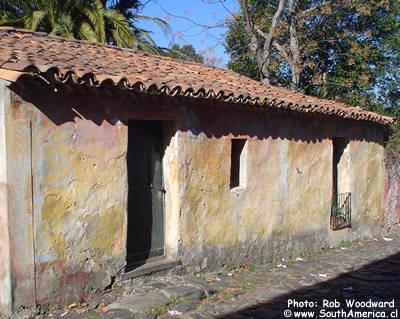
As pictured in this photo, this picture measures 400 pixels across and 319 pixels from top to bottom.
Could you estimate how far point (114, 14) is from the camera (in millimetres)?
11953

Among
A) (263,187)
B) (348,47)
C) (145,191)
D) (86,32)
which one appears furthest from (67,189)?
A: (348,47)

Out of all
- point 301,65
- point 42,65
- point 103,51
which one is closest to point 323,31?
point 301,65

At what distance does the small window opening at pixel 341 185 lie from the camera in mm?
9820

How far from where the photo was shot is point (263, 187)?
298 inches

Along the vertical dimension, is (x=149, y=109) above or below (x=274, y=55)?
below

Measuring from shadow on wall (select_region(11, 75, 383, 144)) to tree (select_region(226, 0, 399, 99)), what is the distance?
5909 mm

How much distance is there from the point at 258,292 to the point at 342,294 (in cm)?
123

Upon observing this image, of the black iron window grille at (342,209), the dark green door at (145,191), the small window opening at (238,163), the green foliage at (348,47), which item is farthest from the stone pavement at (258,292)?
the green foliage at (348,47)

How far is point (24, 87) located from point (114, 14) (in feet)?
26.9

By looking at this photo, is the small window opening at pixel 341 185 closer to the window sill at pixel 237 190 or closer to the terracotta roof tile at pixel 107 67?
the terracotta roof tile at pixel 107 67

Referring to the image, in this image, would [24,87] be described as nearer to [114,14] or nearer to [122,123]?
[122,123]

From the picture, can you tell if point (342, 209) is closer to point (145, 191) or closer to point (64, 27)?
point (145, 191)

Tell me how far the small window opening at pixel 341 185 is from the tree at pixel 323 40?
177 inches

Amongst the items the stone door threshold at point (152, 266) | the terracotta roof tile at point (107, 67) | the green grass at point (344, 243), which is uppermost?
the terracotta roof tile at point (107, 67)
